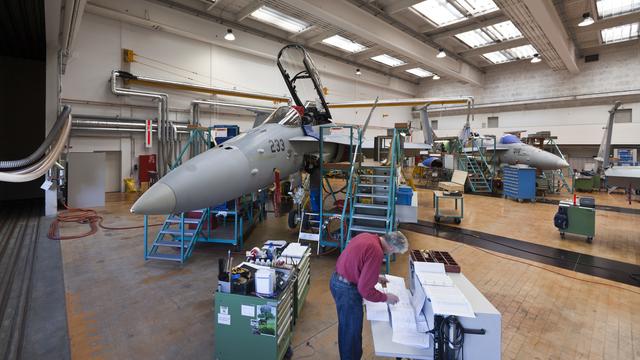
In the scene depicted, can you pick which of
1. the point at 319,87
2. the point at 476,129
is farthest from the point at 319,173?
the point at 476,129

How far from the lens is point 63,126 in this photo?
24.9 feet

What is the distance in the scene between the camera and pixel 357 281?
7.88 ft

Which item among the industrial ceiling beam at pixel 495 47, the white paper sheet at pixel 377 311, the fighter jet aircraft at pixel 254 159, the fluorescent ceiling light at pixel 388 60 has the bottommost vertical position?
the white paper sheet at pixel 377 311

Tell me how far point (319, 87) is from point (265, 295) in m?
5.30

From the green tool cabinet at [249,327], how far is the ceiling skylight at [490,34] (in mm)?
16971

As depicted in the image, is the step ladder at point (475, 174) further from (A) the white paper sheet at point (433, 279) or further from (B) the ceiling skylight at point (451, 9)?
(A) the white paper sheet at point (433, 279)

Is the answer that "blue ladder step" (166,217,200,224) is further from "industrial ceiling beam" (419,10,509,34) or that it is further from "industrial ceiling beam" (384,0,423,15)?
"industrial ceiling beam" (419,10,509,34)

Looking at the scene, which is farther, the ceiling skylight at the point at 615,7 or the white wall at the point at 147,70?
the ceiling skylight at the point at 615,7

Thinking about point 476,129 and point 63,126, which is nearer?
point 63,126

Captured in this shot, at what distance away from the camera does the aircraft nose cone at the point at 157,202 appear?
10.5 ft

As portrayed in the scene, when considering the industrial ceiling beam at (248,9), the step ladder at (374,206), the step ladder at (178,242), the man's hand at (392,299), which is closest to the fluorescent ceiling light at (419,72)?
the industrial ceiling beam at (248,9)

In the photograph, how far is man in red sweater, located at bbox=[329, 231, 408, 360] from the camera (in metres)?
2.30

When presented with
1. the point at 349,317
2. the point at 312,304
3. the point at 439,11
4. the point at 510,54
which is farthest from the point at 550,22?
the point at 349,317

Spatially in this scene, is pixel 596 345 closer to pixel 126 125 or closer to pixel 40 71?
pixel 126 125
